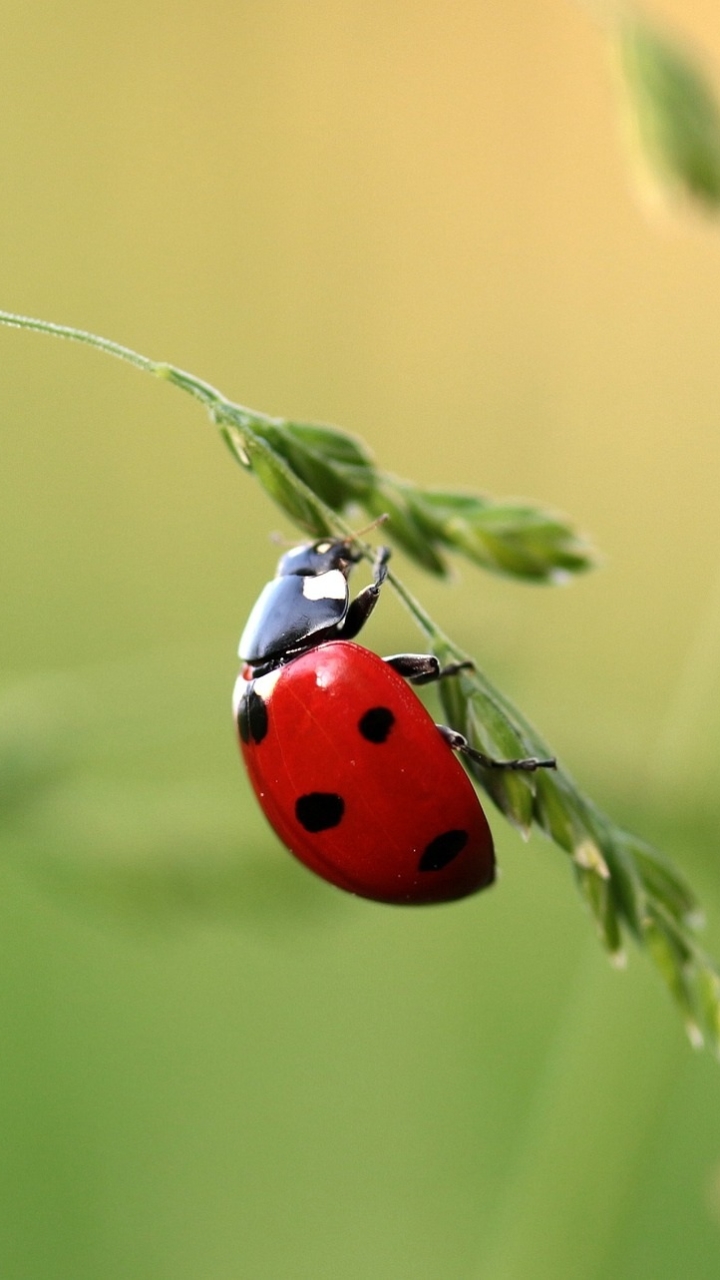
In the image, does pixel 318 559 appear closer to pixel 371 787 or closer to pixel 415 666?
pixel 415 666

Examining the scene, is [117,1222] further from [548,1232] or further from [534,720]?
[534,720]

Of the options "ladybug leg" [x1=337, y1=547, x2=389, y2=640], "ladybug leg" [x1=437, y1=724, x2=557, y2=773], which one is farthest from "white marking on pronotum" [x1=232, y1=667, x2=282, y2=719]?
"ladybug leg" [x1=437, y1=724, x2=557, y2=773]

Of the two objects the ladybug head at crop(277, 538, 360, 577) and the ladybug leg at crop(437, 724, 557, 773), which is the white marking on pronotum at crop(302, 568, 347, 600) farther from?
the ladybug leg at crop(437, 724, 557, 773)

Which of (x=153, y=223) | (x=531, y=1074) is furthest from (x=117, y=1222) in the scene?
(x=153, y=223)

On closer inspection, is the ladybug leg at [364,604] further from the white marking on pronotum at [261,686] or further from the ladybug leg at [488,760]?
the ladybug leg at [488,760]

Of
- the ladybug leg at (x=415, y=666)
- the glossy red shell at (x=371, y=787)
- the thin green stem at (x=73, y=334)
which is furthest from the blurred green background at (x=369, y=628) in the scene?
the thin green stem at (x=73, y=334)

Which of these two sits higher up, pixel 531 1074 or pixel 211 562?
pixel 211 562

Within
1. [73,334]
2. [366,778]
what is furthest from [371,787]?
[73,334]
